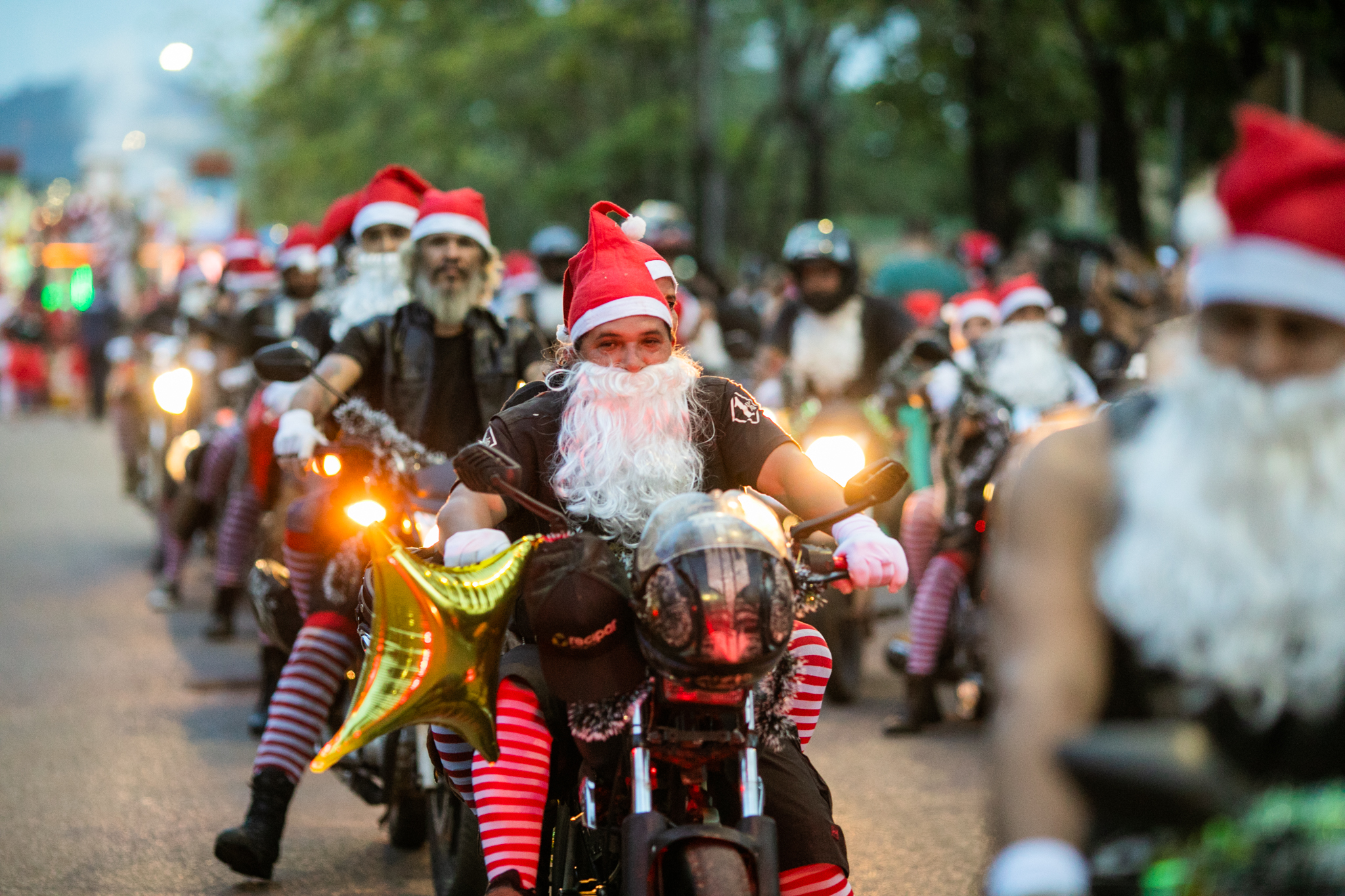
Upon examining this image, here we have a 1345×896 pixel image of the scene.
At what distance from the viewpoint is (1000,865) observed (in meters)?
2.40

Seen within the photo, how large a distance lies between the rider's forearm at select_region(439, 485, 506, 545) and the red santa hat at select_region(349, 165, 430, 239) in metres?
3.09

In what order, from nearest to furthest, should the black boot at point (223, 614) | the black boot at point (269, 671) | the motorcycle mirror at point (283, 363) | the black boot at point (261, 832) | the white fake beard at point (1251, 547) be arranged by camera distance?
the white fake beard at point (1251, 547) < the motorcycle mirror at point (283, 363) < the black boot at point (261, 832) < the black boot at point (269, 671) < the black boot at point (223, 614)

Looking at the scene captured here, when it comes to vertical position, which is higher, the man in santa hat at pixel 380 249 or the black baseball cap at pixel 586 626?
the man in santa hat at pixel 380 249

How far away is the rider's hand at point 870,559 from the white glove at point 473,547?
729 millimetres

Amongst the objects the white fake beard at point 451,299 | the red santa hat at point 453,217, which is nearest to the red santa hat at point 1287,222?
the white fake beard at point 451,299

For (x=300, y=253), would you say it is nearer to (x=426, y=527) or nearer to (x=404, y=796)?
(x=404, y=796)

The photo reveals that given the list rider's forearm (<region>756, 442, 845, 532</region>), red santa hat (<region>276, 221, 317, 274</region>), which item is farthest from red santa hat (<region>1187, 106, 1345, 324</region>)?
red santa hat (<region>276, 221, 317, 274</region>)

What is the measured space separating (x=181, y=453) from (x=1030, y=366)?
6155mm

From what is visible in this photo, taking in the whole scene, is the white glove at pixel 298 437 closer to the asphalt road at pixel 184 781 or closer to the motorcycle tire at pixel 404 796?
the motorcycle tire at pixel 404 796

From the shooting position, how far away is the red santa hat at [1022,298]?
8.48 m

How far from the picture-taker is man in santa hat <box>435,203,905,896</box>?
3.59m

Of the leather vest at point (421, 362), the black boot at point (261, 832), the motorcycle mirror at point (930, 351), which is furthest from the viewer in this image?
the motorcycle mirror at point (930, 351)

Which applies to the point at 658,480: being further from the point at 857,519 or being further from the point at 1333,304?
the point at 1333,304

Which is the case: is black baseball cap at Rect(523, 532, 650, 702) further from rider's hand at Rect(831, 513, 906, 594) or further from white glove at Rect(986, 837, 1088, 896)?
white glove at Rect(986, 837, 1088, 896)
